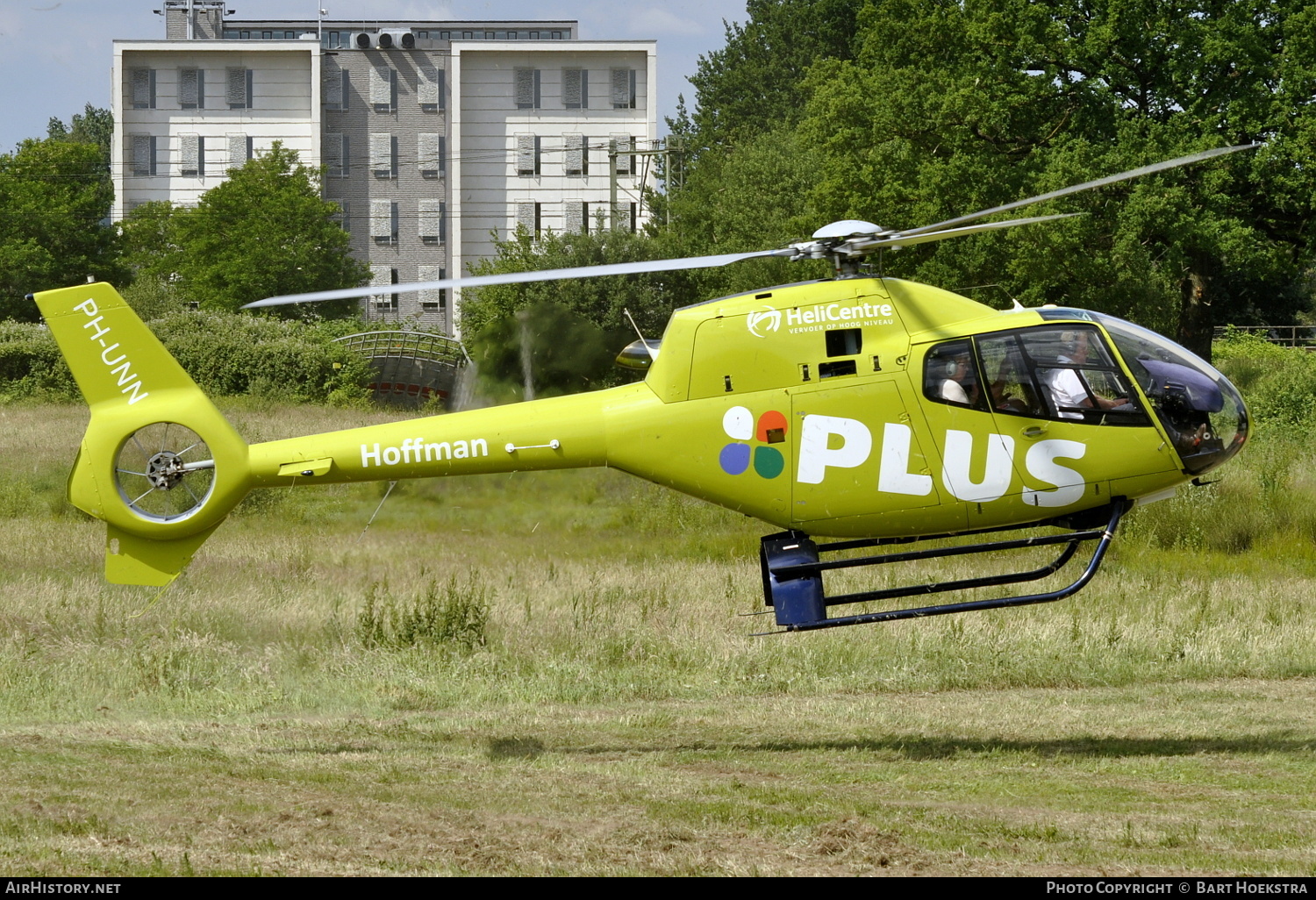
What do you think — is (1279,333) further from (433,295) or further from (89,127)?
(89,127)

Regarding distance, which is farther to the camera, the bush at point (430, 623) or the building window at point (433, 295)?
the building window at point (433, 295)

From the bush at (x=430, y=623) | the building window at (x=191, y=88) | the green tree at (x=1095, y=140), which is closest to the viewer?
the bush at (x=430, y=623)

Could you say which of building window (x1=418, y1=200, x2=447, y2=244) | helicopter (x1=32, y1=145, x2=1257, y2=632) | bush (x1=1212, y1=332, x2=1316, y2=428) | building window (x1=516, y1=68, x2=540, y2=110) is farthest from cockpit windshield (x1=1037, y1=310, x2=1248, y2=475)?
building window (x1=418, y1=200, x2=447, y2=244)

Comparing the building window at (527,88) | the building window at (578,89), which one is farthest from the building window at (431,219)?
the building window at (578,89)

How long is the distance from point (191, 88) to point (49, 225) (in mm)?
13927

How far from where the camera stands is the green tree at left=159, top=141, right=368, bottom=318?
57.2m

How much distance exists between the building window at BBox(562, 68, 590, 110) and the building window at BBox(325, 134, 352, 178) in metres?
11.9

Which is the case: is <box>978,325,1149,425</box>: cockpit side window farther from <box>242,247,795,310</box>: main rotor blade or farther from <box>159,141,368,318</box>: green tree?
<box>159,141,368,318</box>: green tree

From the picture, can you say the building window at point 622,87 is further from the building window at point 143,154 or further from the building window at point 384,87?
the building window at point 143,154

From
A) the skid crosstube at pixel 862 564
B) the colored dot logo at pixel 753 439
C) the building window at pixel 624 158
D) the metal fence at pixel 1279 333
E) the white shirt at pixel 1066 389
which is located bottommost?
the skid crosstube at pixel 862 564

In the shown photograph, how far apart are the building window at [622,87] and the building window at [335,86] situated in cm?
1421

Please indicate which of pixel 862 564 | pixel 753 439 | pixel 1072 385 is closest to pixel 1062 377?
pixel 1072 385

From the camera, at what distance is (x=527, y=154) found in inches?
2633

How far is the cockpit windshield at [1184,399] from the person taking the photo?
34.4ft
